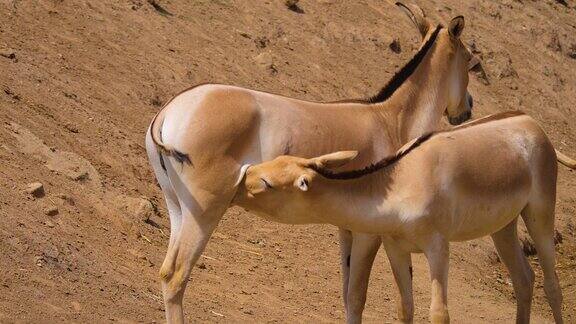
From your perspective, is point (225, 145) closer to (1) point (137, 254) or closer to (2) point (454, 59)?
(1) point (137, 254)

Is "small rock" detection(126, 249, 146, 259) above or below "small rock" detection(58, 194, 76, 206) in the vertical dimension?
Answer: below

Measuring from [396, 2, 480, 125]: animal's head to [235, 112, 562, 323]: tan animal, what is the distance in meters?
0.92

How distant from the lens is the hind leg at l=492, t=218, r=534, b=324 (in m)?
9.70

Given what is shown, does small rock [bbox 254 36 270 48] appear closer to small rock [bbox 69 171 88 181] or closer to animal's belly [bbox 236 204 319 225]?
small rock [bbox 69 171 88 181]

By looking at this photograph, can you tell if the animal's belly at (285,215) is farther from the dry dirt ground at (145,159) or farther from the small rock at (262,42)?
the small rock at (262,42)

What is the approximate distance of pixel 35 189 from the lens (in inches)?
399

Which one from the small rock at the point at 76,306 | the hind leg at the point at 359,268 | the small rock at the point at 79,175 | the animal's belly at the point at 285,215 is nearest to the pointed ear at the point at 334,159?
the animal's belly at the point at 285,215

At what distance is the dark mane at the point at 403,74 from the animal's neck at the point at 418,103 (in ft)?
0.10

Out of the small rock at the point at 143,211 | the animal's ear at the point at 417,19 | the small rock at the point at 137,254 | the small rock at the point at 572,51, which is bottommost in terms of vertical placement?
the small rock at the point at 572,51

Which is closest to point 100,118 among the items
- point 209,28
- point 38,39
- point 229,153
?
point 38,39

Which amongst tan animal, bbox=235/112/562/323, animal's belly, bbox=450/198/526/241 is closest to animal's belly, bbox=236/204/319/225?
tan animal, bbox=235/112/562/323

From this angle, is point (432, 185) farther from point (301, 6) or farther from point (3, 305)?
point (301, 6)

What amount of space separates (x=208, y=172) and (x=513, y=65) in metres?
11.8

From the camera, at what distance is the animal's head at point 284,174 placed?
7254 millimetres
